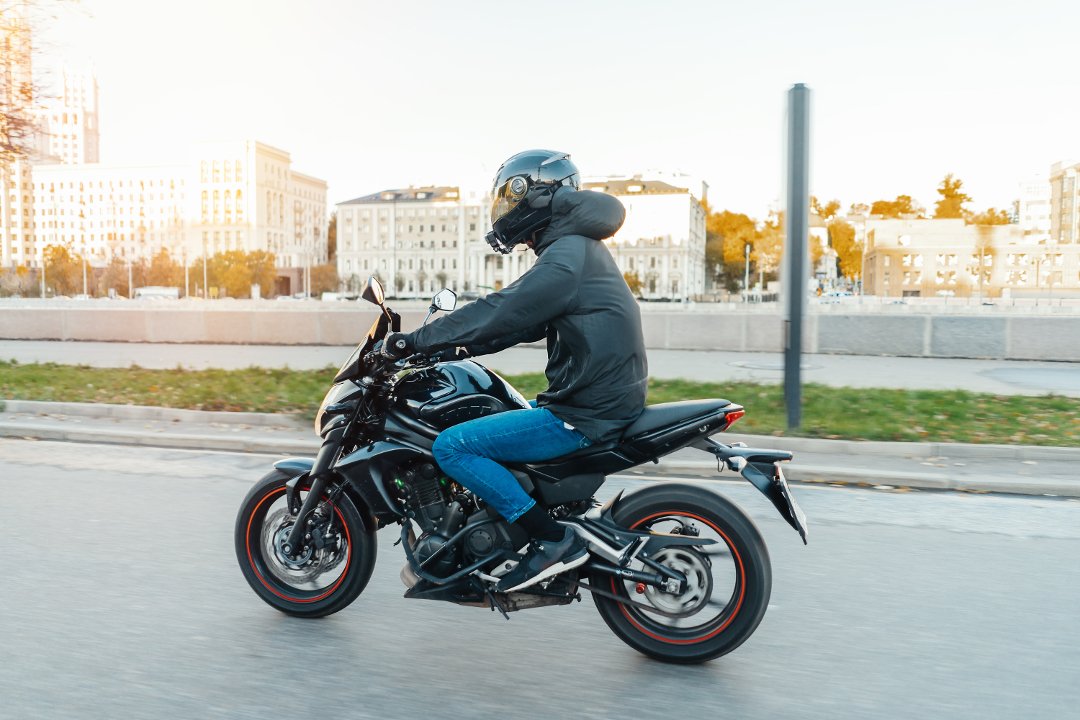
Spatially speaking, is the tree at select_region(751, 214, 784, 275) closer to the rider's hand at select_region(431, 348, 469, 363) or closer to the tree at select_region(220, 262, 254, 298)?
the rider's hand at select_region(431, 348, 469, 363)

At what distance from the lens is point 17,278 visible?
103 m

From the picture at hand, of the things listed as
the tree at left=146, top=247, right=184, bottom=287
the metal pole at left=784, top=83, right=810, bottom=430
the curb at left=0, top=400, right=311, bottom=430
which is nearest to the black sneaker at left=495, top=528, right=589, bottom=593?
the metal pole at left=784, top=83, right=810, bottom=430

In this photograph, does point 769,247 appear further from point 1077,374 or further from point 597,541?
point 597,541

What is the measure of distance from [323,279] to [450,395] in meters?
136

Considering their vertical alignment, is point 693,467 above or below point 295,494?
below

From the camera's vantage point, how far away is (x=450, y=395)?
141 inches

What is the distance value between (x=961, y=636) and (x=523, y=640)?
5.85 feet

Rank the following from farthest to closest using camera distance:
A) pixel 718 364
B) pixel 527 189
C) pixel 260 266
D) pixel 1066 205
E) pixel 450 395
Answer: pixel 260 266 < pixel 1066 205 < pixel 718 364 < pixel 450 395 < pixel 527 189

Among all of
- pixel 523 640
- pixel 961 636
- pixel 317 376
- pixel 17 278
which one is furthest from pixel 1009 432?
pixel 17 278

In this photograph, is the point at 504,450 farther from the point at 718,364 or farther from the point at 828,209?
the point at 828,209

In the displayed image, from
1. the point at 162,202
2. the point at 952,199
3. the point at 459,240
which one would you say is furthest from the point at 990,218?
the point at 162,202

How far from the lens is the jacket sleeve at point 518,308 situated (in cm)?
329

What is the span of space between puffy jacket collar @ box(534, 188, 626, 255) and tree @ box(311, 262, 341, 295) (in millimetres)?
135419

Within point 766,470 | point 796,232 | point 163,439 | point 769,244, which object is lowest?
point 163,439
